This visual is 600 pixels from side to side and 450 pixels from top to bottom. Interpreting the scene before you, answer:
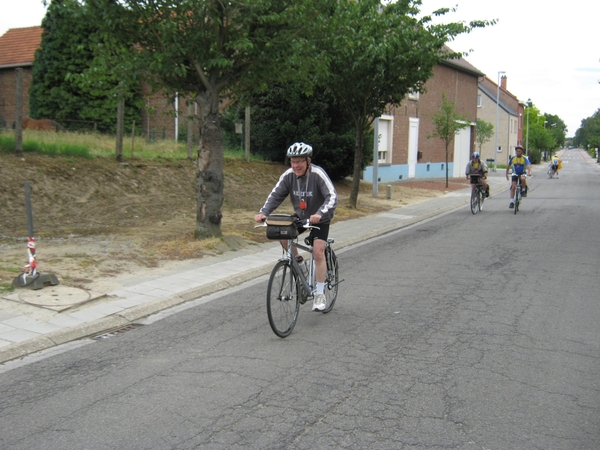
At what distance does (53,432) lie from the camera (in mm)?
3928

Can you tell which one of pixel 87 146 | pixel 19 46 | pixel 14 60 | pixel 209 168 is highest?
pixel 19 46

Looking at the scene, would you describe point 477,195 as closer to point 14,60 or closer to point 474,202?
point 474,202

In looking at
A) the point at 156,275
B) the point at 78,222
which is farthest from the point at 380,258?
the point at 78,222

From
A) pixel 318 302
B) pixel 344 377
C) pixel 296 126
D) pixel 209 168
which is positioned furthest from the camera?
pixel 296 126

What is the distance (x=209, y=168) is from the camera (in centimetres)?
1078

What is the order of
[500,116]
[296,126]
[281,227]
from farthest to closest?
[500,116], [296,126], [281,227]

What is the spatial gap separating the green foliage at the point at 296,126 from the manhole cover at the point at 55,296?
14.1 metres

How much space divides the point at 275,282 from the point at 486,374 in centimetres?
201

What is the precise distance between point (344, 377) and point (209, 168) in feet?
21.6

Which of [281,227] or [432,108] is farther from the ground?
[432,108]

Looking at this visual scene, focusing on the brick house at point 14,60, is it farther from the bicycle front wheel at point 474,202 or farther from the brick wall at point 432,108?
the bicycle front wheel at point 474,202

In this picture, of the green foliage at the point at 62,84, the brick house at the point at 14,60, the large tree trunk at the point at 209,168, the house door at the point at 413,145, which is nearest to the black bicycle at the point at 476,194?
the large tree trunk at the point at 209,168

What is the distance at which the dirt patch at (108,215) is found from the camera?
357 inches

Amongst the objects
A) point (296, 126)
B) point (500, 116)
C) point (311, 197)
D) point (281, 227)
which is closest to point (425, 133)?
point (296, 126)
